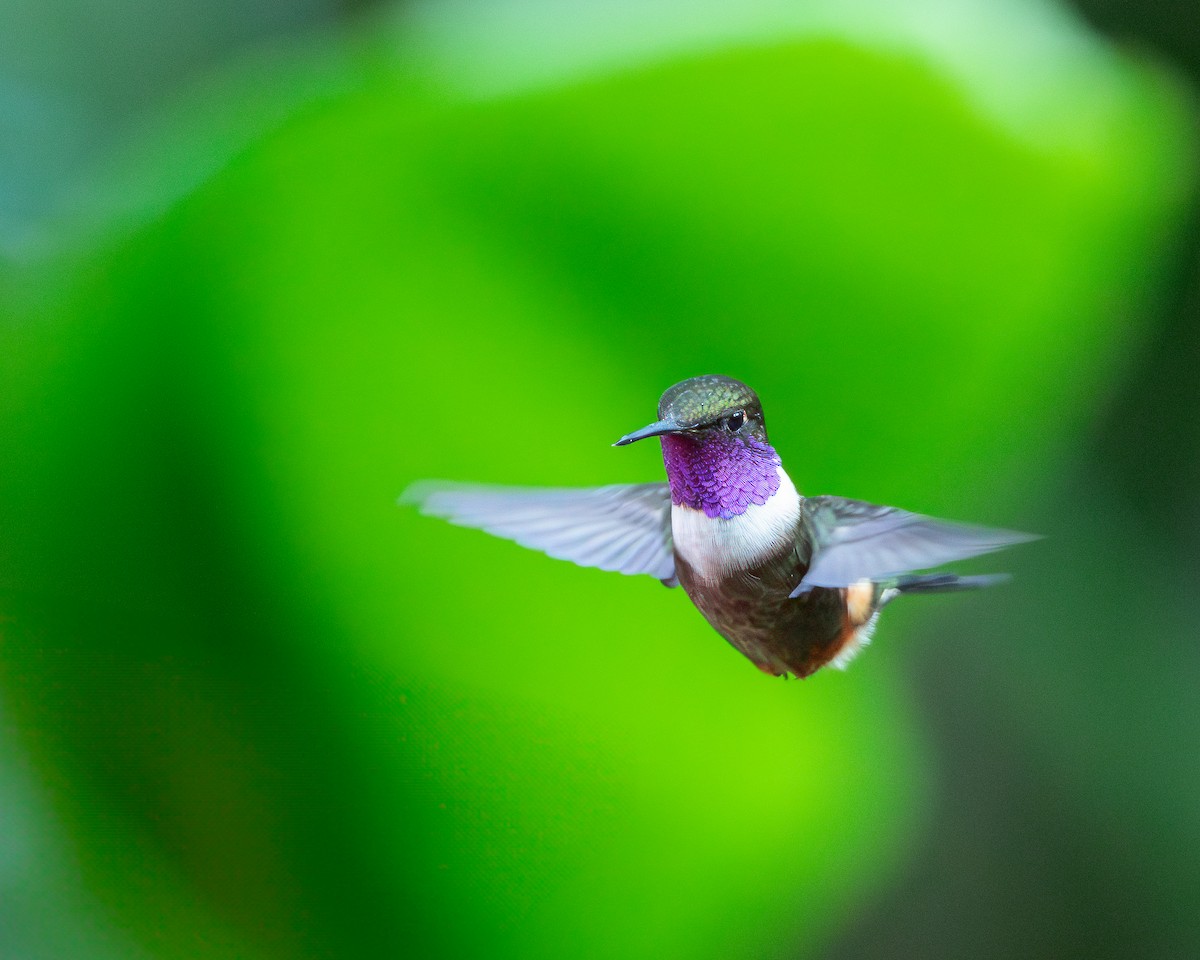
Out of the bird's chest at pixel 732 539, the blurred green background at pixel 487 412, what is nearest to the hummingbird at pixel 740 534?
the bird's chest at pixel 732 539

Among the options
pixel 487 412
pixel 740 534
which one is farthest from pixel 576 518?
pixel 487 412

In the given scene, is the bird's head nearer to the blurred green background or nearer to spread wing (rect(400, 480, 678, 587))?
spread wing (rect(400, 480, 678, 587))

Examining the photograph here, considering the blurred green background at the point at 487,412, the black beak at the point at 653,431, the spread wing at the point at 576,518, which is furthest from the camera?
the blurred green background at the point at 487,412

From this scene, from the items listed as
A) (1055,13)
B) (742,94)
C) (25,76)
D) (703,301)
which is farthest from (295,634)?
(1055,13)

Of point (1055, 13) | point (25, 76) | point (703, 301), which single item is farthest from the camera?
point (25, 76)

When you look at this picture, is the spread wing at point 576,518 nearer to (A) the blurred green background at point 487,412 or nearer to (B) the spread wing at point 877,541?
(B) the spread wing at point 877,541

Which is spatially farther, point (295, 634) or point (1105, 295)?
point (1105, 295)

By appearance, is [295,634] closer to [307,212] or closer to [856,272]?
[307,212]
